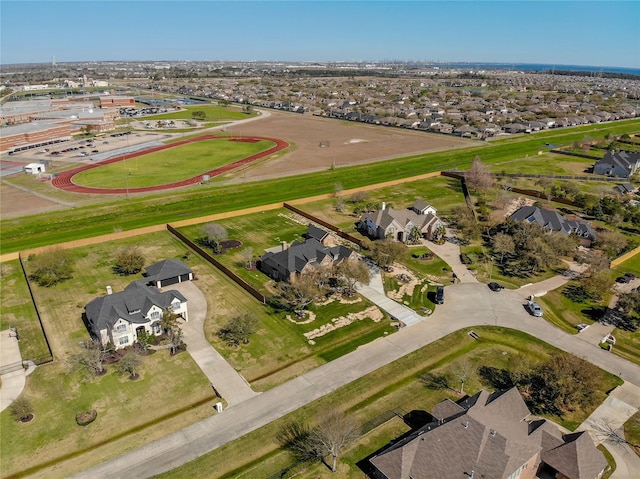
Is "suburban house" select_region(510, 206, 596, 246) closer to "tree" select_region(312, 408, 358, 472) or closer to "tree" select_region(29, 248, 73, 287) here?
"tree" select_region(312, 408, 358, 472)

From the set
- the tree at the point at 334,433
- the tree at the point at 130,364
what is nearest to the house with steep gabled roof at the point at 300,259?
the tree at the point at 130,364

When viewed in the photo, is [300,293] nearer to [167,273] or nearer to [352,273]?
[352,273]

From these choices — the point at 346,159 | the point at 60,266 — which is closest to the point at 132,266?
the point at 60,266

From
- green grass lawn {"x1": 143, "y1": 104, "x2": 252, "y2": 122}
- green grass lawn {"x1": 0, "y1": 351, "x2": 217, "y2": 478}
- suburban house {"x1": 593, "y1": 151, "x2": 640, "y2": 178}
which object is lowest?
green grass lawn {"x1": 0, "y1": 351, "x2": 217, "y2": 478}

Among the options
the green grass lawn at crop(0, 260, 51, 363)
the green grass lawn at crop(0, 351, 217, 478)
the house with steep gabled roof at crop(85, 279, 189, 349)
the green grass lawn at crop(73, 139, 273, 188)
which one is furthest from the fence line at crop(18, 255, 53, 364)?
the green grass lawn at crop(73, 139, 273, 188)

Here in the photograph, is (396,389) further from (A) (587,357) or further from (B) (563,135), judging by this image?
(B) (563,135)

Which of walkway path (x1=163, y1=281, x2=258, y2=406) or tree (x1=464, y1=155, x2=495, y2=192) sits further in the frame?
tree (x1=464, y1=155, x2=495, y2=192)

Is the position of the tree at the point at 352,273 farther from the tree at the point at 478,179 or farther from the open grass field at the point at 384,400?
the tree at the point at 478,179

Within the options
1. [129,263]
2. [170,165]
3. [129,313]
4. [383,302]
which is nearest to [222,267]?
[129,263]
